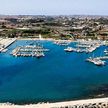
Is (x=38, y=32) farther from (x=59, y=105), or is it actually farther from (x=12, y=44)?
(x=59, y=105)

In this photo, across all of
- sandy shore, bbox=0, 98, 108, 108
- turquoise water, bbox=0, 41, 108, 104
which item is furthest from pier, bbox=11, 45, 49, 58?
sandy shore, bbox=0, 98, 108, 108

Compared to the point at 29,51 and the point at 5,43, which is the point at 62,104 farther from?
the point at 5,43

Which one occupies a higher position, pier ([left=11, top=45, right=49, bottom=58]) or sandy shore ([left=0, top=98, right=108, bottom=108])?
sandy shore ([left=0, top=98, right=108, bottom=108])

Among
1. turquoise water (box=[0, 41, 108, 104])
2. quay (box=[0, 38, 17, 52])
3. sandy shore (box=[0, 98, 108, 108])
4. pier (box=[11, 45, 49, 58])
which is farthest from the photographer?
quay (box=[0, 38, 17, 52])

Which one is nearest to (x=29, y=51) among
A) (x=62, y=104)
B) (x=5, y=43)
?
(x=5, y=43)

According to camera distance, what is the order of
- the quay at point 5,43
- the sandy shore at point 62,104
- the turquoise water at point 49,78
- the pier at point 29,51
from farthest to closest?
the quay at point 5,43 → the pier at point 29,51 → the turquoise water at point 49,78 → the sandy shore at point 62,104

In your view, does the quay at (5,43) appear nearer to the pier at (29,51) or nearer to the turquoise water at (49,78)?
the pier at (29,51)

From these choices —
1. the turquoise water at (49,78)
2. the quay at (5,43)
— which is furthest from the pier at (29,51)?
the quay at (5,43)

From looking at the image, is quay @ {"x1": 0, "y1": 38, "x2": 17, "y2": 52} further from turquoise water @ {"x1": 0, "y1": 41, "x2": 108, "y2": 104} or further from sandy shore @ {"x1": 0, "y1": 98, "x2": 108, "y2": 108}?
sandy shore @ {"x1": 0, "y1": 98, "x2": 108, "y2": 108}

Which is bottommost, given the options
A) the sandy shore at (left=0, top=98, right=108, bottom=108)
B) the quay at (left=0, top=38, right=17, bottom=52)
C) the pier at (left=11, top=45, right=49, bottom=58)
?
the pier at (left=11, top=45, right=49, bottom=58)
